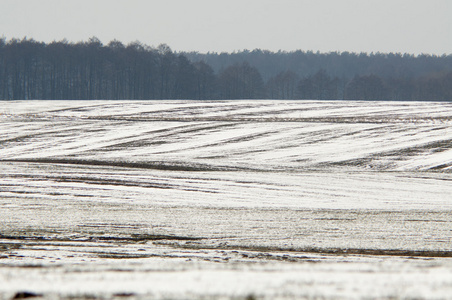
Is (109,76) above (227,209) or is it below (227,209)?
above

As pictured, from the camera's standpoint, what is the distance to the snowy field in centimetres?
525

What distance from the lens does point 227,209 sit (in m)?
19.7

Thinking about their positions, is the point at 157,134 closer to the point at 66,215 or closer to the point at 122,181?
the point at 122,181

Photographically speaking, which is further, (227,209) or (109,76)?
(109,76)

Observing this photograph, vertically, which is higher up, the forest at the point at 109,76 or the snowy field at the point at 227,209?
the forest at the point at 109,76

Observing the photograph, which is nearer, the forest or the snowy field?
the snowy field

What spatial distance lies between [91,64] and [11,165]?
113m

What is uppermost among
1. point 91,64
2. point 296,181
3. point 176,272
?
point 91,64

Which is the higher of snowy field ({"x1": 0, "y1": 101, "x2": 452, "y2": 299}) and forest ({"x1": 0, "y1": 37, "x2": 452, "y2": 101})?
forest ({"x1": 0, "y1": 37, "x2": 452, "y2": 101})

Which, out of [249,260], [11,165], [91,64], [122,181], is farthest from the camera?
[91,64]

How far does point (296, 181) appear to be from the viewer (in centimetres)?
2728

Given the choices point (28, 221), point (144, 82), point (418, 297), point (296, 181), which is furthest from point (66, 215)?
point (144, 82)

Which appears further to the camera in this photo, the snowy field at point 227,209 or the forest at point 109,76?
the forest at point 109,76

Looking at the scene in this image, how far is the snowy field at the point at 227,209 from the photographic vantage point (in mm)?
5250
